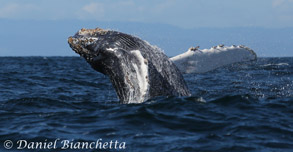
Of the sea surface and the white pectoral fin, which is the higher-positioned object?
the white pectoral fin

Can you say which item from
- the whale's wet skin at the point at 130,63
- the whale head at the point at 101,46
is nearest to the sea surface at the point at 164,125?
the whale's wet skin at the point at 130,63

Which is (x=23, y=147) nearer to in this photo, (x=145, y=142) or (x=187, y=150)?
(x=145, y=142)

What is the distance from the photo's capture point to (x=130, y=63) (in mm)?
9039

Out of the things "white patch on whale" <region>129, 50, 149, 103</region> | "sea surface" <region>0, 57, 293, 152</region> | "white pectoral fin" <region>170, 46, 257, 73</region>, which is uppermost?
"white pectoral fin" <region>170, 46, 257, 73</region>

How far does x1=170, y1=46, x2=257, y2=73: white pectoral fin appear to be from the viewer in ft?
36.1

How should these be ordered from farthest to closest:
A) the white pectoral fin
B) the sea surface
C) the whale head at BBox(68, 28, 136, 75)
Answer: the white pectoral fin, the whale head at BBox(68, 28, 136, 75), the sea surface

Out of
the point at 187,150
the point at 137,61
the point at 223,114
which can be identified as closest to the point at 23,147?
the point at 187,150

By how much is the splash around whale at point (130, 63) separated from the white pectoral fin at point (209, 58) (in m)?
1.40

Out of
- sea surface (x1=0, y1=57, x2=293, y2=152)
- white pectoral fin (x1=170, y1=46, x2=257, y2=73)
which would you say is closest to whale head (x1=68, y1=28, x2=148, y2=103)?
sea surface (x1=0, y1=57, x2=293, y2=152)

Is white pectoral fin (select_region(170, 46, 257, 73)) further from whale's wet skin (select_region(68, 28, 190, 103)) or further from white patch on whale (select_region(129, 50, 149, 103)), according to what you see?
white patch on whale (select_region(129, 50, 149, 103))

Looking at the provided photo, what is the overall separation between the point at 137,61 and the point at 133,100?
33.8 inches

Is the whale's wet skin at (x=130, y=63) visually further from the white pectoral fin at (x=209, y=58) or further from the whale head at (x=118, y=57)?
the white pectoral fin at (x=209, y=58)

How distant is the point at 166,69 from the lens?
917 centimetres

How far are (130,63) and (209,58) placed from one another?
2814mm
